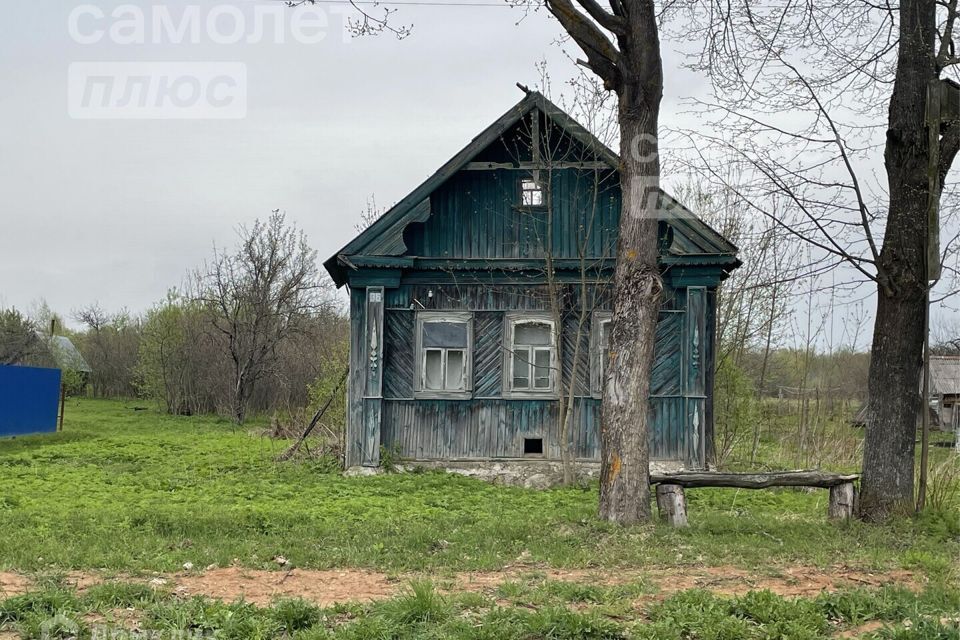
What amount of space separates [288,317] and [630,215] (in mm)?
27481

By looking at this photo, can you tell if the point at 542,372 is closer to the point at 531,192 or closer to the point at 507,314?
the point at 507,314

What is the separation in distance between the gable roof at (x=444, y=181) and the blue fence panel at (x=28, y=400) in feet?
35.6

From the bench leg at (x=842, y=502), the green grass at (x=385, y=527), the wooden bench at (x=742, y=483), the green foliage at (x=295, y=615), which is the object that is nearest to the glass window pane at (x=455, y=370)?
the green grass at (x=385, y=527)

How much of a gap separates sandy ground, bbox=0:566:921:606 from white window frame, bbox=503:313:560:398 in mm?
8013

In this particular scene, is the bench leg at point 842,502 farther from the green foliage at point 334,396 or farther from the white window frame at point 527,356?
the green foliage at point 334,396

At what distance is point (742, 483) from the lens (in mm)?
9391

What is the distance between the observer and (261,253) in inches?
1364

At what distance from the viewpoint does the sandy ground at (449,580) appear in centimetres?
638

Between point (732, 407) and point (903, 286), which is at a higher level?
point (903, 286)

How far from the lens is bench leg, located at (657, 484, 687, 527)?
925cm

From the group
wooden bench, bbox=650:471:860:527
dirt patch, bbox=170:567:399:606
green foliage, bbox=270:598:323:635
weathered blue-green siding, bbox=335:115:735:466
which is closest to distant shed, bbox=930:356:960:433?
weathered blue-green siding, bbox=335:115:735:466

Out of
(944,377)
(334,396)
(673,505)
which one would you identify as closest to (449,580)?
(673,505)

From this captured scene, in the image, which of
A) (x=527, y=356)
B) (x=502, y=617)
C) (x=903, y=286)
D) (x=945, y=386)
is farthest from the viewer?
(x=945, y=386)

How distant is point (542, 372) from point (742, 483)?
20.7 ft
